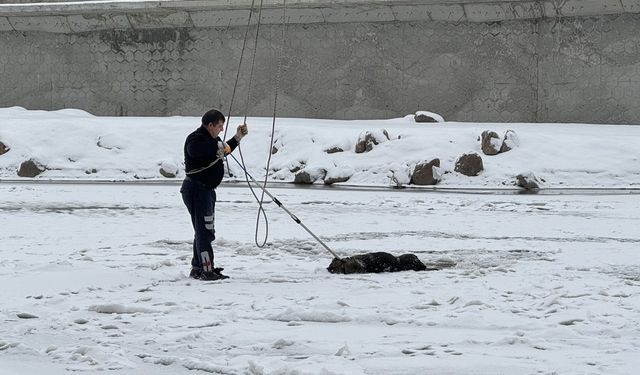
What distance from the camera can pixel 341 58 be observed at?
78.5ft

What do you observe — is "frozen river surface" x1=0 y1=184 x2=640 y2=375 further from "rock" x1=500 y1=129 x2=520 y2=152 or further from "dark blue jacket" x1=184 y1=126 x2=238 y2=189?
"rock" x1=500 y1=129 x2=520 y2=152

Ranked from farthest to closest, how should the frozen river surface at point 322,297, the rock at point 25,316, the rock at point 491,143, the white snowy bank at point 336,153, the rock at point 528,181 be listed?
the rock at point 491,143 → the white snowy bank at point 336,153 → the rock at point 528,181 → the rock at point 25,316 → the frozen river surface at point 322,297

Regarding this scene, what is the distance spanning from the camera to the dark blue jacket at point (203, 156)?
30.6 feet

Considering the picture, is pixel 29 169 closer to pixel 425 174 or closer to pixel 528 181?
pixel 425 174

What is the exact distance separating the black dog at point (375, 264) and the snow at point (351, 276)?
0.77ft

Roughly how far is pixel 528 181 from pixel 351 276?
10.3 m

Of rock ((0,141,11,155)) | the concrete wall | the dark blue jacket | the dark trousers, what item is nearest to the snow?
the dark trousers

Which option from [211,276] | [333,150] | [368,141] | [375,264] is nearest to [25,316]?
[211,276]

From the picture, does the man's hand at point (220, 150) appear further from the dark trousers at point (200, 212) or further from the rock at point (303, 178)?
the rock at point (303, 178)

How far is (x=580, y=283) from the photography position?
839cm

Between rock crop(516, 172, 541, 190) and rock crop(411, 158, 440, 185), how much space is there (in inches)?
60.4

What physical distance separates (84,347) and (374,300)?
2.41 metres

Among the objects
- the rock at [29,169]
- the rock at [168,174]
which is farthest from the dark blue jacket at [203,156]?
the rock at [29,169]

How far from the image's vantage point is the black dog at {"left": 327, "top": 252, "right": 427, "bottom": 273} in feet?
30.5
